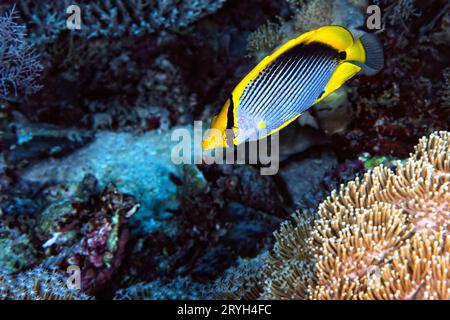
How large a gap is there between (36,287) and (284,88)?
2265 mm

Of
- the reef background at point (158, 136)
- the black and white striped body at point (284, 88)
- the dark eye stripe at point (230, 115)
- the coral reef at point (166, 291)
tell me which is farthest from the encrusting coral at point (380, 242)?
the coral reef at point (166, 291)

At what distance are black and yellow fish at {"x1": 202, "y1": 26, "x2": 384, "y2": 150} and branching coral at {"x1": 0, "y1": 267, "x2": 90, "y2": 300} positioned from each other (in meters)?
1.67

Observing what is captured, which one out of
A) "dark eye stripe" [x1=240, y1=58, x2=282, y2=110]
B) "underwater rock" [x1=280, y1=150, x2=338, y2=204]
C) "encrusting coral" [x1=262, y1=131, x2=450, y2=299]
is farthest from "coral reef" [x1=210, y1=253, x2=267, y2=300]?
"underwater rock" [x1=280, y1=150, x2=338, y2=204]

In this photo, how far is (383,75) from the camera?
12.5ft

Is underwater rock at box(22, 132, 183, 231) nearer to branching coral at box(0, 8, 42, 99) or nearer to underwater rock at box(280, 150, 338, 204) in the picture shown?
branching coral at box(0, 8, 42, 99)

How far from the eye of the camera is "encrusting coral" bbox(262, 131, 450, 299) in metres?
1.87

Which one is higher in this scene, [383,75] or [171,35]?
[171,35]

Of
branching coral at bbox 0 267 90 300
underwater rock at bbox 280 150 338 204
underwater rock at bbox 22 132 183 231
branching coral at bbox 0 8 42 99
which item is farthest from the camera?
underwater rock at bbox 280 150 338 204

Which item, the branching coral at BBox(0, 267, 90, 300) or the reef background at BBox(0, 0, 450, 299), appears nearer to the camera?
the branching coral at BBox(0, 267, 90, 300)

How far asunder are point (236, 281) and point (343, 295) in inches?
43.5

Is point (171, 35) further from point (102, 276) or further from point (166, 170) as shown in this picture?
point (102, 276)

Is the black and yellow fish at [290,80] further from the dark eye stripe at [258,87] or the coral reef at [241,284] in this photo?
the coral reef at [241,284]
